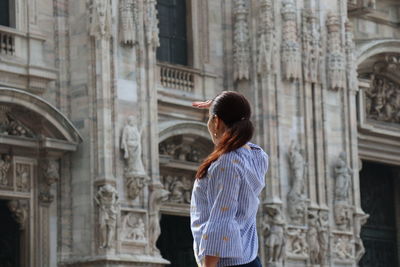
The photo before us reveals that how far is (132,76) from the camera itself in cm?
1886

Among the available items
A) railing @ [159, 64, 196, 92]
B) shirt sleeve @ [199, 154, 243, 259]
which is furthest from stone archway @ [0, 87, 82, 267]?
shirt sleeve @ [199, 154, 243, 259]

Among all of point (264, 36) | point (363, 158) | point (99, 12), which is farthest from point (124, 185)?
point (363, 158)

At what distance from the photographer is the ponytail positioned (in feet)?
16.4

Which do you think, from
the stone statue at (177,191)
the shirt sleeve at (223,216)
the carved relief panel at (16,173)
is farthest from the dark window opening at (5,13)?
the shirt sleeve at (223,216)

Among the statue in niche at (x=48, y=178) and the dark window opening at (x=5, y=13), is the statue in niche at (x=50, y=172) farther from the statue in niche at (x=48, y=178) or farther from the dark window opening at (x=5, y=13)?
A: the dark window opening at (x=5, y=13)

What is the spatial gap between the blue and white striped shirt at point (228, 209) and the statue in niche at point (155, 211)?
13.6 metres

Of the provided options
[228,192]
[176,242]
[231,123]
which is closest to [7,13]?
[176,242]

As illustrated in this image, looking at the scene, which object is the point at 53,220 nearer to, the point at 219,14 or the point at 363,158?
the point at 219,14

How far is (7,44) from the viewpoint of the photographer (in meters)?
18.0

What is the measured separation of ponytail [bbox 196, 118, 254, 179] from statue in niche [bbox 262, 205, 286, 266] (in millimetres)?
15756

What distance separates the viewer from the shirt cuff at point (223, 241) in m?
4.89

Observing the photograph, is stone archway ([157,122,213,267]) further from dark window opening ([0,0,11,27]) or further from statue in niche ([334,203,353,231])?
dark window opening ([0,0,11,27])

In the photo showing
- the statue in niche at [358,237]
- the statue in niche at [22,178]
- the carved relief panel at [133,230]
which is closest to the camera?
the statue in niche at [22,178]

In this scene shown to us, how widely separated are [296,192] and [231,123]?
639 inches
